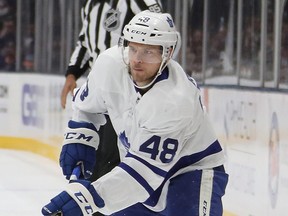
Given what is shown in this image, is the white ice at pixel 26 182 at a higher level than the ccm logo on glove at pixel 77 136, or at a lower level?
lower

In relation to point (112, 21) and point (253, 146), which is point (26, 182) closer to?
point (253, 146)

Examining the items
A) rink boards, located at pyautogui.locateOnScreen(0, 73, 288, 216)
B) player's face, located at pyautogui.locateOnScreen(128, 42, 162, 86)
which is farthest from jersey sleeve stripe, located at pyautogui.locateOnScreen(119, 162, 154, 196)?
rink boards, located at pyautogui.locateOnScreen(0, 73, 288, 216)

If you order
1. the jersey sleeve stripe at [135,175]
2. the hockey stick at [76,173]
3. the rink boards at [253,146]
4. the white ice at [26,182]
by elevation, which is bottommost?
the white ice at [26,182]

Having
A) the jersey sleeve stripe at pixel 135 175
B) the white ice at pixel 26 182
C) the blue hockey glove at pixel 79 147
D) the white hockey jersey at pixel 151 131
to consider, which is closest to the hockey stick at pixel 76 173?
the blue hockey glove at pixel 79 147

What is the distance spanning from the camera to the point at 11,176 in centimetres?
682

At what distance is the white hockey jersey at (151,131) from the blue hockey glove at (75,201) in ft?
0.15

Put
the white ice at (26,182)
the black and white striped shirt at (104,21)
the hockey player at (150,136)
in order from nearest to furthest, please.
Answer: the hockey player at (150,136) → the black and white striped shirt at (104,21) → the white ice at (26,182)

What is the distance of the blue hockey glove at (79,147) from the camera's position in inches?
121

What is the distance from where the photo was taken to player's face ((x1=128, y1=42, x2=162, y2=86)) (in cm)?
276

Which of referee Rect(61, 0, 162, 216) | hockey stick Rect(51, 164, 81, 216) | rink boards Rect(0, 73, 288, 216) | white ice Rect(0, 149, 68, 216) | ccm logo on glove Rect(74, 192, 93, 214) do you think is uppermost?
referee Rect(61, 0, 162, 216)

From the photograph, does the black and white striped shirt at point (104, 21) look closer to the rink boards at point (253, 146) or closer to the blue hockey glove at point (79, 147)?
the rink boards at point (253, 146)

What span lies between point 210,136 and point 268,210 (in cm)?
164

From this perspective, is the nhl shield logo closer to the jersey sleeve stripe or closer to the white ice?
the white ice

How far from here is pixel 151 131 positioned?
8.94ft
